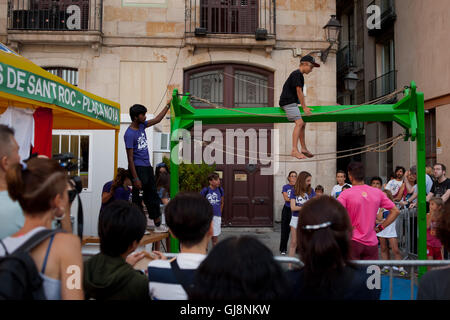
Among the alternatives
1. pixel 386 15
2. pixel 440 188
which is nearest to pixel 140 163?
pixel 440 188

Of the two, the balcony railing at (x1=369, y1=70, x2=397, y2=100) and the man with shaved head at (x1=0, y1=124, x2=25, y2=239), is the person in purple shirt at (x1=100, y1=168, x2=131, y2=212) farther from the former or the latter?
the balcony railing at (x1=369, y1=70, x2=397, y2=100)

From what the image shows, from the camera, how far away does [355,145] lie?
16.9m

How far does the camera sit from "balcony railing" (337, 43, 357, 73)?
1639 cm

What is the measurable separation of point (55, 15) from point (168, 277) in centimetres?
1169

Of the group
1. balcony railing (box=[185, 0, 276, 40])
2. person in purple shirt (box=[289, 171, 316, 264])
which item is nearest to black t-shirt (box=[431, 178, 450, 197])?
person in purple shirt (box=[289, 171, 316, 264])

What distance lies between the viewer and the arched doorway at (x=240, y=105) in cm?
1212

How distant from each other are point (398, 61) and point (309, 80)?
392cm

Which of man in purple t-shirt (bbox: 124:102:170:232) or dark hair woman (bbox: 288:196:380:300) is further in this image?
man in purple t-shirt (bbox: 124:102:170:232)

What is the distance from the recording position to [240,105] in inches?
483

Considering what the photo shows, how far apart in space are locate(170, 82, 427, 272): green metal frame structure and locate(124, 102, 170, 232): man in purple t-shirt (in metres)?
0.35

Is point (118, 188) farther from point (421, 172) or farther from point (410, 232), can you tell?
point (410, 232)

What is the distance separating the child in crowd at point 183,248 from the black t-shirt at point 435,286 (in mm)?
1115
